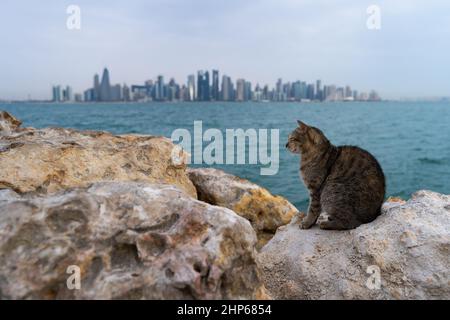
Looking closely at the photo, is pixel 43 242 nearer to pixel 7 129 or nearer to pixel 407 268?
pixel 407 268

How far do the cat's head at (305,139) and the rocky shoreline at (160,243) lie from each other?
0.99 meters

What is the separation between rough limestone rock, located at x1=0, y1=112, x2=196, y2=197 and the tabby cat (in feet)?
5.64

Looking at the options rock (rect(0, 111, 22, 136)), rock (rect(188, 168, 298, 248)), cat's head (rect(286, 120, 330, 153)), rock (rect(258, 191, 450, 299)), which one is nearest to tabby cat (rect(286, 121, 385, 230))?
cat's head (rect(286, 120, 330, 153))

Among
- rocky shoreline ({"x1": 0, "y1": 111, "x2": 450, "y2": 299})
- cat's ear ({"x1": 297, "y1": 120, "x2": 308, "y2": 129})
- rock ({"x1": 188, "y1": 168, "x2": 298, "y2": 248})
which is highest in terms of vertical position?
cat's ear ({"x1": 297, "y1": 120, "x2": 308, "y2": 129})

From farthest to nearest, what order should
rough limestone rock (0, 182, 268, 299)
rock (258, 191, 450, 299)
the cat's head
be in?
1. the cat's head
2. rock (258, 191, 450, 299)
3. rough limestone rock (0, 182, 268, 299)

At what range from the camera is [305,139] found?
5.02 m

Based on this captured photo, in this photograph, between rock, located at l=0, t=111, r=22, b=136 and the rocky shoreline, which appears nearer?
the rocky shoreline

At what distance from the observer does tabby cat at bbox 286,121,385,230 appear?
4207 mm

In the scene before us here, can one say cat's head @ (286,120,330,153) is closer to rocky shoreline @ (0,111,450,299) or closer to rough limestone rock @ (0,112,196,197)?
rocky shoreline @ (0,111,450,299)

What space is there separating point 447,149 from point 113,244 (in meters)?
25.2

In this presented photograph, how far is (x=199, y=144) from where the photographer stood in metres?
20.0

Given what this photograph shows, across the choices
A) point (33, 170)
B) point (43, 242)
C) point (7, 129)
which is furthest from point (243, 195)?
point (43, 242)

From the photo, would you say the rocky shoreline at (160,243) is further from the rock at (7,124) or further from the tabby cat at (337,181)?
the rock at (7,124)

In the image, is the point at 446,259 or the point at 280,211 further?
the point at 280,211
